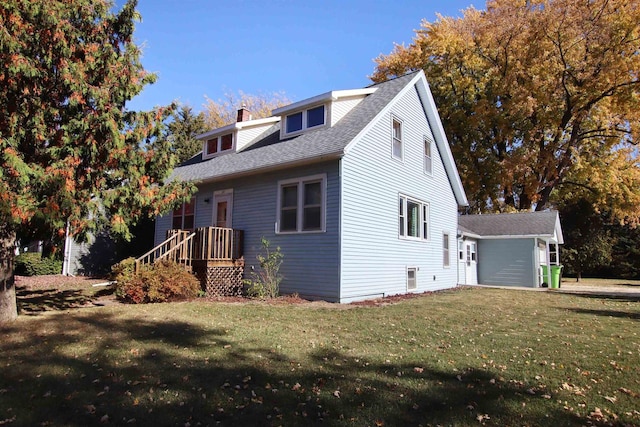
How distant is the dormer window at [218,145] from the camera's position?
16555 mm

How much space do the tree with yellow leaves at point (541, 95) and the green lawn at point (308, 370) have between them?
1929 cm

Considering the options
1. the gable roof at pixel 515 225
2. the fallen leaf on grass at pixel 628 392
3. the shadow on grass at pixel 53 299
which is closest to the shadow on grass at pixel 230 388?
the fallen leaf on grass at pixel 628 392

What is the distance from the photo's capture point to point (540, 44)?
23609 mm

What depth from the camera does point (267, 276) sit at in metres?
11.7

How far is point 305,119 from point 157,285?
23.8ft

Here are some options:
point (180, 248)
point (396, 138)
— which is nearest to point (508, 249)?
point (396, 138)

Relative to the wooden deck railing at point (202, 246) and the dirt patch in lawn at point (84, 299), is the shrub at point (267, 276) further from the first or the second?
the wooden deck railing at point (202, 246)

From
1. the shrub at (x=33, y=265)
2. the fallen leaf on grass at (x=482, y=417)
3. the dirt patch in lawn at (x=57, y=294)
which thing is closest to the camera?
the fallen leaf on grass at (x=482, y=417)

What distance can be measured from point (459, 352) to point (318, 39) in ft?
42.4

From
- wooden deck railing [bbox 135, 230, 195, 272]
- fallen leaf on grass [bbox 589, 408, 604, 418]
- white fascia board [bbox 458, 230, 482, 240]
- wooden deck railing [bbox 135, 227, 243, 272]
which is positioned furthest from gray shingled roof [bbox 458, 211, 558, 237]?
fallen leaf on grass [bbox 589, 408, 604, 418]

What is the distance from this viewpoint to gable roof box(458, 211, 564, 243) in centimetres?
1942

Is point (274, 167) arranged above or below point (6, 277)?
above

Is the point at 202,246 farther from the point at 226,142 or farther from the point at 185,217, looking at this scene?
the point at 226,142

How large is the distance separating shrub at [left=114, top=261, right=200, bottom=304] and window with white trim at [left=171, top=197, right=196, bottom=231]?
4539 mm
